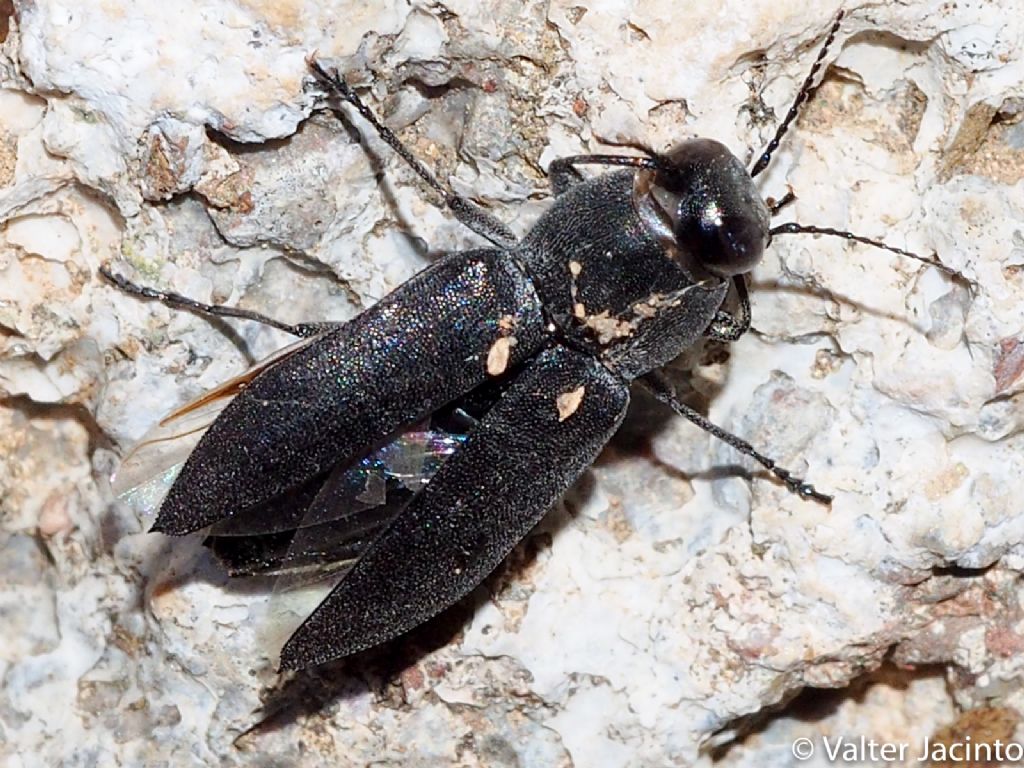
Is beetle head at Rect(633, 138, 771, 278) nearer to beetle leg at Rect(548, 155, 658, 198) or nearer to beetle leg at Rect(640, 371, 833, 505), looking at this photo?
beetle leg at Rect(548, 155, 658, 198)

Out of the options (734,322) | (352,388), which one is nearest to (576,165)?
(734,322)

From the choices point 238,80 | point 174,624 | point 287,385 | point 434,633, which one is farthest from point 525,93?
point 174,624

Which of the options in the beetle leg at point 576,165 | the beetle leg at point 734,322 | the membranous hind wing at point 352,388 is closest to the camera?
the membranous hind wing at point 352,388

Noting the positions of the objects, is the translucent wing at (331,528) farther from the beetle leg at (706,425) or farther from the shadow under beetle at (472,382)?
the beetle leg at (706,425)

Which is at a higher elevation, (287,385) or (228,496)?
(287,385)

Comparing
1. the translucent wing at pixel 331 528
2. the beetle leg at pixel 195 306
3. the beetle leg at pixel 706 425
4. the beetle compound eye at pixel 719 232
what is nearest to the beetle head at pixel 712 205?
the beetle compound eye at pixel 719 232

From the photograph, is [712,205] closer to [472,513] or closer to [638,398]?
[638,398]

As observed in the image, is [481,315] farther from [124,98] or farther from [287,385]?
[124,98]
